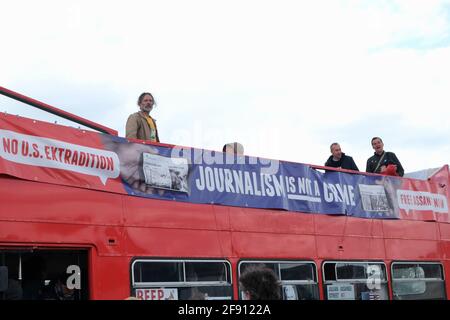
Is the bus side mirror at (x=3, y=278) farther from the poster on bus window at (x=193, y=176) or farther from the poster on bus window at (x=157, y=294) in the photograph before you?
the poster on bus window at (x=157, y=294)

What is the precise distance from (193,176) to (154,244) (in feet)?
3.81

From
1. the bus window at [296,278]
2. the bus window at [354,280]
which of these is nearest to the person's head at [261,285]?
the bus window at [296,278]

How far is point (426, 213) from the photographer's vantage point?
12.2 metres

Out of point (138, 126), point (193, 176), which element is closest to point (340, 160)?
point (193, 176)

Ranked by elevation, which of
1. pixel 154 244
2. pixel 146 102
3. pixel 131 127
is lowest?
pixel 154 244

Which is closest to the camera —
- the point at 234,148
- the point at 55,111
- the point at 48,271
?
the point at 48,271

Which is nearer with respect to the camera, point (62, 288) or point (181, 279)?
point (62, 288)

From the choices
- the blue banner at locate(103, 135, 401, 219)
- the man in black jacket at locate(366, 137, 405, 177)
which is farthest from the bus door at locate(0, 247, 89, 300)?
the man in black jacket at locate(366, 137, 405, 177)

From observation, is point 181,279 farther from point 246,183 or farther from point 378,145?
point 378,145

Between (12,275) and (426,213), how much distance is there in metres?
7.64

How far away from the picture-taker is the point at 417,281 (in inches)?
451

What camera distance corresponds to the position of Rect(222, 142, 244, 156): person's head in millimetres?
9773
